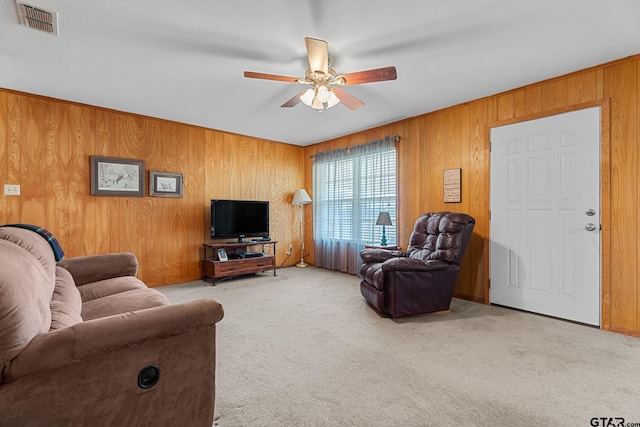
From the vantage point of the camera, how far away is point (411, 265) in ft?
9.84

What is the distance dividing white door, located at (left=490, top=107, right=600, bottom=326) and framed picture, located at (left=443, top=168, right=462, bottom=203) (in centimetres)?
39

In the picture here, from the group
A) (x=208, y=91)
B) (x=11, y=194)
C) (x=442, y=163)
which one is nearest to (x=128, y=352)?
(x=208, y=91)

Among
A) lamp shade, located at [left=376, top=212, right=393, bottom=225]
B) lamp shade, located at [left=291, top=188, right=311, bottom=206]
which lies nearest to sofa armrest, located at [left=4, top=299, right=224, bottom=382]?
lamp shade, located at [left=376, top=212, right=393, bottom=225]

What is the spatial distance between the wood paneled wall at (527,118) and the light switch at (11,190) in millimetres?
4593

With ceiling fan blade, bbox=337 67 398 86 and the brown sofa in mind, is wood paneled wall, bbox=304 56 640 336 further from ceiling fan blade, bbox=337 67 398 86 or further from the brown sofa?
the brown sofa

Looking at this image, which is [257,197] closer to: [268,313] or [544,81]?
[268,313]

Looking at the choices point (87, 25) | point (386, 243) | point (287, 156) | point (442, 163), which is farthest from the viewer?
point (287, 156)

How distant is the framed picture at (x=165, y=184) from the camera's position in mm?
4329

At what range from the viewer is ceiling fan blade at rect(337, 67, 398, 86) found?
231 centimetres

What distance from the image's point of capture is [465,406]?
65.4 inches

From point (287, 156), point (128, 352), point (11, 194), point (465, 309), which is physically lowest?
point (465, 309)

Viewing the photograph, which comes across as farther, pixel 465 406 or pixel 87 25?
pixel 87 25

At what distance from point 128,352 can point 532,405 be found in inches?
80.0

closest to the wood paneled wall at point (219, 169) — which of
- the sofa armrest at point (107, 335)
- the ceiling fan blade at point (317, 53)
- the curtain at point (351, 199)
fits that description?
the curtain at point (351, 199)
